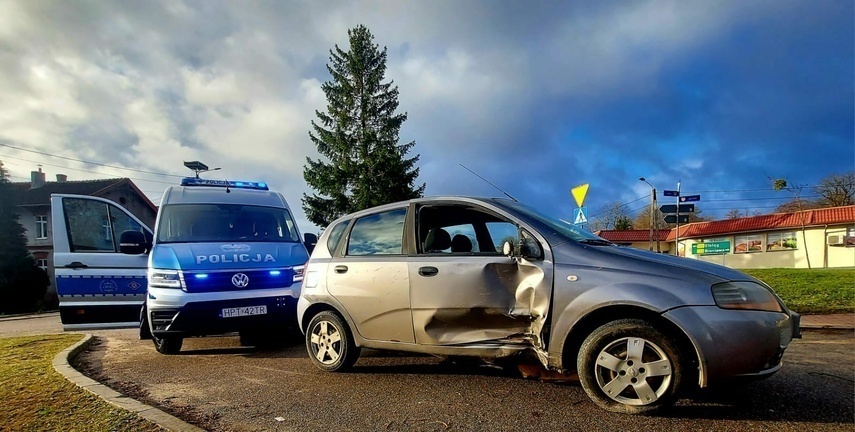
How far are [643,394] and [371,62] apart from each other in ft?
94.0

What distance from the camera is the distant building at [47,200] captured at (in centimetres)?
3262

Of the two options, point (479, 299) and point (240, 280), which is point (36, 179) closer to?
point (240, 280)

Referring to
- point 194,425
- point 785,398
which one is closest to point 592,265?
point 785,398

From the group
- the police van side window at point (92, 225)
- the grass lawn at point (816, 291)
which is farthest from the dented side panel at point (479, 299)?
the grass lawn at point (816, 291)

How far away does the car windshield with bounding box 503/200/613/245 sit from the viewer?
13.0ft

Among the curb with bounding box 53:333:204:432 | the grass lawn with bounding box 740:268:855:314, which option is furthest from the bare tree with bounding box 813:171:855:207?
the curb with bounding box 53:333:204:432

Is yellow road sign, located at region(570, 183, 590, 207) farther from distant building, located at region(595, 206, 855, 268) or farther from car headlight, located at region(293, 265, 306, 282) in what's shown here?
distant building, located at region(595, 206, 855, 268)

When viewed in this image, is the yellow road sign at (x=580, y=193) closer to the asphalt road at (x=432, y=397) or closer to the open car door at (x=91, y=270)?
the asphalt road at (x=432, y=397)

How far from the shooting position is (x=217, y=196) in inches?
280

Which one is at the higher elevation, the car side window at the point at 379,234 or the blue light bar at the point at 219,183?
the blue light bar at the point at 219,183

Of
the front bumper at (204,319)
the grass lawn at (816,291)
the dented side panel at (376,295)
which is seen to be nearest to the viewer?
the dented side panel at (376,295)

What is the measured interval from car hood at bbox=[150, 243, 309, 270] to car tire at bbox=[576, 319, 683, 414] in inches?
173

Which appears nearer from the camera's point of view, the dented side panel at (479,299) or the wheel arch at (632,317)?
the wheel arch at (632,317)

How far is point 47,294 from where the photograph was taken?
93.1 feet
